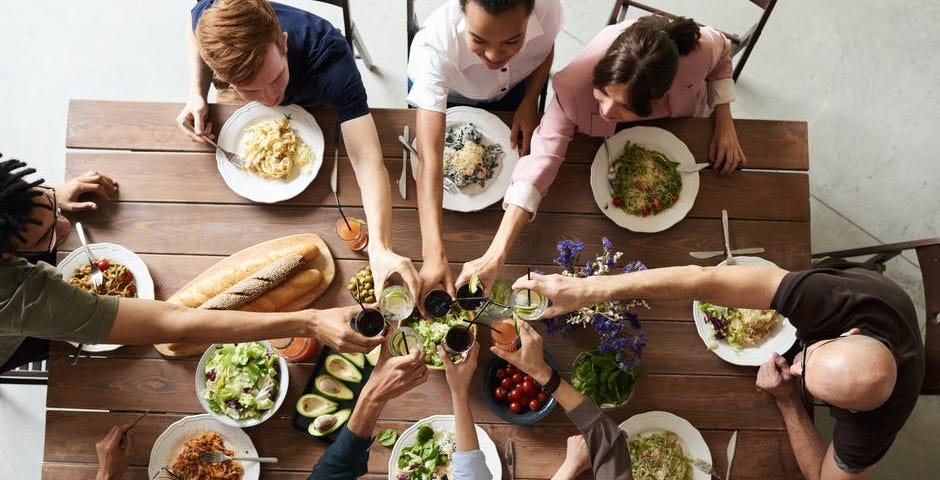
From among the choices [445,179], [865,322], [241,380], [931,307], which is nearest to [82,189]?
[241,380]

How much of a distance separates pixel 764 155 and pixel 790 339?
0.72 meters

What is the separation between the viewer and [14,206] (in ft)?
6.11

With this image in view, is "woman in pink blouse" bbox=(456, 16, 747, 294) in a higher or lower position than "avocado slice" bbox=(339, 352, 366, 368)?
higher

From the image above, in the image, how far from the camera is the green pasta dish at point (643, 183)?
7.32 feet

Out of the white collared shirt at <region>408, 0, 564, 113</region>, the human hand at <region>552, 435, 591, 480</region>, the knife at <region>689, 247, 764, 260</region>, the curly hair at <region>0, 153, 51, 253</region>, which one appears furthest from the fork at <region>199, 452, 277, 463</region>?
the knife at <region>689, 247, 764, 260</region>

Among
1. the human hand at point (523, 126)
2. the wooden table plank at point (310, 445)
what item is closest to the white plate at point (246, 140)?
the human hand at point (523, 126)

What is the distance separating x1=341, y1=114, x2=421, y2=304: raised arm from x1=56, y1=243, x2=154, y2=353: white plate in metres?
0.85

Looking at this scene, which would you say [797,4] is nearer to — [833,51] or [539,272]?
[833,51]

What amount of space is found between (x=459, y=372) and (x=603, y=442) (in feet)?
1.73

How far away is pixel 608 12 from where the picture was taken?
3.63 m

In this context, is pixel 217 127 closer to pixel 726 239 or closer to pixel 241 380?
pixel 241 380

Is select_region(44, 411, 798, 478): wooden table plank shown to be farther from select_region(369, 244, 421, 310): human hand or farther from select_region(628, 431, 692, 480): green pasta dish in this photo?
select_region(369, 244, 421, 310): human hand

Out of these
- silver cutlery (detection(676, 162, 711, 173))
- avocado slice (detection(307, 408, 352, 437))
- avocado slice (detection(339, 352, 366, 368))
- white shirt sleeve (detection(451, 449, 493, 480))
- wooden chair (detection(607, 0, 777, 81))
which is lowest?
avocado slice (detection(307, 408, 352, 437))

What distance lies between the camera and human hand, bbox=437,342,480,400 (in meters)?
1.99
